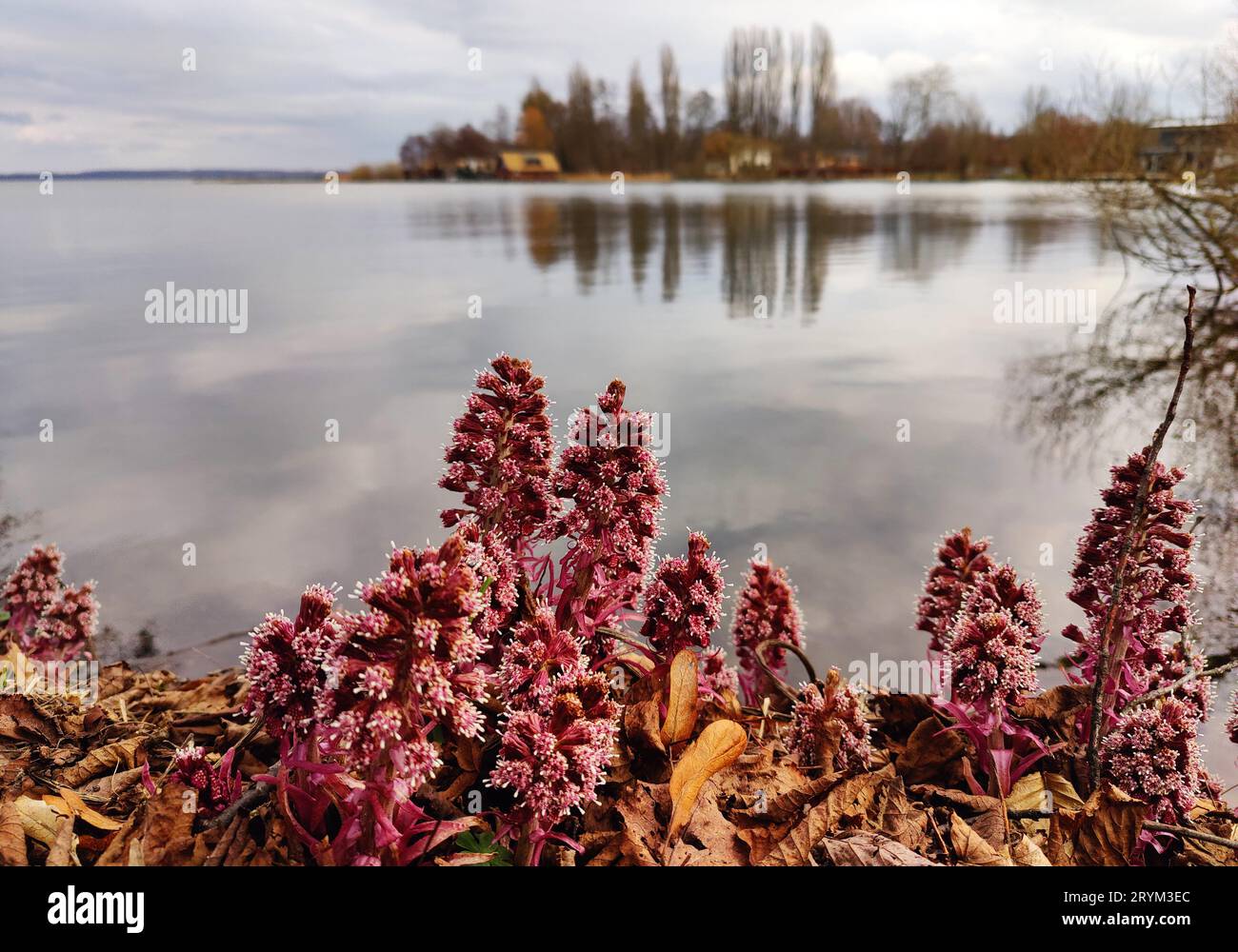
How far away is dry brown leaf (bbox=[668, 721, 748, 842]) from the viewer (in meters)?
2.16

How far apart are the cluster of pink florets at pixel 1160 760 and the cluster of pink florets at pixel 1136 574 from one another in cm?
13

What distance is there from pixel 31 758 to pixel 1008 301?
20.0 m

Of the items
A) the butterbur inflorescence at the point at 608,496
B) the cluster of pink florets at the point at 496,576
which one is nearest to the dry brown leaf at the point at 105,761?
the cluster of pink florets at the point at 496,576

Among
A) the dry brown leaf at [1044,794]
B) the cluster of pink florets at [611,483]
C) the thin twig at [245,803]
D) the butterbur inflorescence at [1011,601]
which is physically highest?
the cluster of pink florets at [611,483]

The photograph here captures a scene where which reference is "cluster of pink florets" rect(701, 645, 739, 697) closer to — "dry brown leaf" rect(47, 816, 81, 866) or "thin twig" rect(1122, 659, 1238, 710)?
"thin twig" rect(1122, 659, 1238, 710)

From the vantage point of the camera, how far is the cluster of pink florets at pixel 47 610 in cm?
416

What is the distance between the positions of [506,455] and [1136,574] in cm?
183

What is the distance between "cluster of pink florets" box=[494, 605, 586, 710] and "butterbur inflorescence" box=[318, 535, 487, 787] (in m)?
0.32

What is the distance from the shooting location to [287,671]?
181cm

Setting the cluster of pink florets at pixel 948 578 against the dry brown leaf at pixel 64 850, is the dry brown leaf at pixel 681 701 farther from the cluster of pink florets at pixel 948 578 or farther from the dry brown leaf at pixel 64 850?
the dry brown leaf at pixel 64 850

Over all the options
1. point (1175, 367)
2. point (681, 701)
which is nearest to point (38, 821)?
point (681, 701)

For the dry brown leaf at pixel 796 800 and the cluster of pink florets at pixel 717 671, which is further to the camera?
the cluster of pink florets at pixel 717 671
